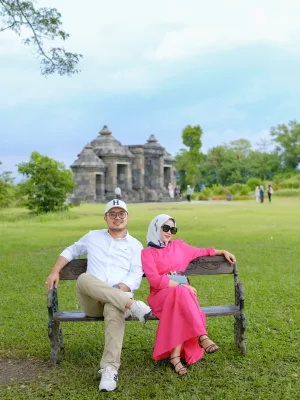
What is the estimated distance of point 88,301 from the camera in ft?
16.5

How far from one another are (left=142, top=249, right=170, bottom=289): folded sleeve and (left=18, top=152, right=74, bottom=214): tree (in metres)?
23.6

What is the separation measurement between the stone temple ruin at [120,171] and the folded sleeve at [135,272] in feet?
117

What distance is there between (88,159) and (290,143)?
47593 millimetres

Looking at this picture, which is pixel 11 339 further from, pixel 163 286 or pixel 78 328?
pixel 163 286

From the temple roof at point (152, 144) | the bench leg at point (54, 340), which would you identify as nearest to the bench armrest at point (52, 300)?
the bench leg at point (54, 340)

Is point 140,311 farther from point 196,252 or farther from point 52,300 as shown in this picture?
point 196,252

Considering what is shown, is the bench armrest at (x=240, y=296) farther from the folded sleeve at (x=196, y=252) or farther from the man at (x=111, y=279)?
the man at (x=111, y=279)

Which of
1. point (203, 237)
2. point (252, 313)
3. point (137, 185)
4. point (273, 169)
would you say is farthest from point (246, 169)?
point (252, 313)

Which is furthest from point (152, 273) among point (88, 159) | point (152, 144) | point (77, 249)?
point (152, 144)

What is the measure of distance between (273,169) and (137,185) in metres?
41.1

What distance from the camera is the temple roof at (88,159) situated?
147 ft

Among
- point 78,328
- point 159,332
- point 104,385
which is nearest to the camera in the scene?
point 104,385

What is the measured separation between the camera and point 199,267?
18.3 ft

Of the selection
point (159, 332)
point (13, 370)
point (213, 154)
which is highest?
point (213, 154)
